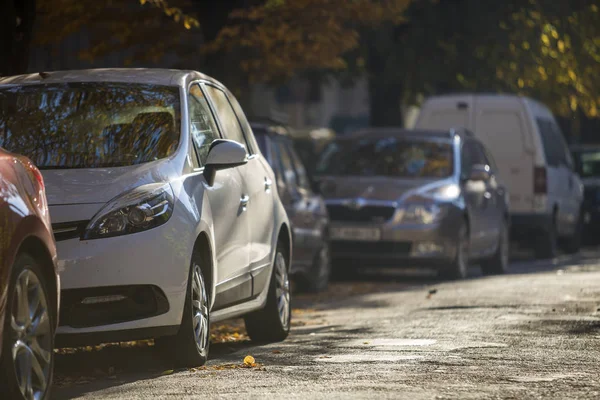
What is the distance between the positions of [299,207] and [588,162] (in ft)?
51.7

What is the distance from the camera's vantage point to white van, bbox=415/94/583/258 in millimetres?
21922

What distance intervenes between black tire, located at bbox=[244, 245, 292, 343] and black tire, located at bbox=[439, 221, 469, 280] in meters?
7.04

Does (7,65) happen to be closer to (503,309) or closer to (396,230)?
(503,309)

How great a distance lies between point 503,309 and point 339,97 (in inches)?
2462

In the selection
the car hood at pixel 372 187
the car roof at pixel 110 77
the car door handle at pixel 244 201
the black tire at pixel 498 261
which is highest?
the car roof at pixel 110 77

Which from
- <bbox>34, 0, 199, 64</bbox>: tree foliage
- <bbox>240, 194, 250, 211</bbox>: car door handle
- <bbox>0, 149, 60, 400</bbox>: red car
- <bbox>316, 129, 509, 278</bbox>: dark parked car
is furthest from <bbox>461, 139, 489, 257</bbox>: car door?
<bbox>0, 149, 60, 400</bbox>: red car

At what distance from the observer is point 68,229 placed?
840 centimetres

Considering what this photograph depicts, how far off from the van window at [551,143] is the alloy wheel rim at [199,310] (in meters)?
13.5

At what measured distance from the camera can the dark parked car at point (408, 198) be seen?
17.9m

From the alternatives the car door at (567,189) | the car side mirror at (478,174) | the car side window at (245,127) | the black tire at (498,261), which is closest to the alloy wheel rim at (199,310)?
the car side window at (245,127)

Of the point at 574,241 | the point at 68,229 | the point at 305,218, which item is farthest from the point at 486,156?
the point at 68,229

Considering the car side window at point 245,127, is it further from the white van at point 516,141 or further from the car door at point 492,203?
the white van at point 516,141

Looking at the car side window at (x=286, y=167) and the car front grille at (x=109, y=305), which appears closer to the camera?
the car front grille at (x=109, y=305)

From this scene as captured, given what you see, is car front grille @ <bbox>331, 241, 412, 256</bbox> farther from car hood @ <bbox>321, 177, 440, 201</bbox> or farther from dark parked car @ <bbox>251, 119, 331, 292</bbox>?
dark parked car @ <bbox>251, 119, 331, 292</bbox>
